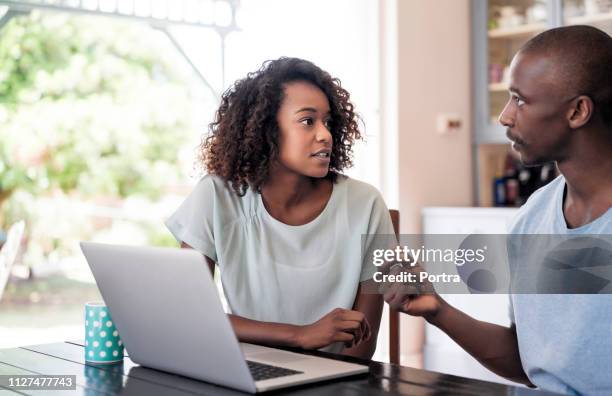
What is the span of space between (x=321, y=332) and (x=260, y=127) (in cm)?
66

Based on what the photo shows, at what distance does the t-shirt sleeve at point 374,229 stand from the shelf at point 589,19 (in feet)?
7.34

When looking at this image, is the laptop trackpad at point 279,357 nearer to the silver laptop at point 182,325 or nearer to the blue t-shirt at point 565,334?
the silver laptop at point 182,325

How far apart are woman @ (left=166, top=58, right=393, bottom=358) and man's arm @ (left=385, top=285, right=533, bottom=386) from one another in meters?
0.31

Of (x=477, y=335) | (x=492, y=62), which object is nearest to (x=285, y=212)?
(x=477, y=335)

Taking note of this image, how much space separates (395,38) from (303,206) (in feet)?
6.99

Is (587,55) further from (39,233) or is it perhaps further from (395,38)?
(39,233)

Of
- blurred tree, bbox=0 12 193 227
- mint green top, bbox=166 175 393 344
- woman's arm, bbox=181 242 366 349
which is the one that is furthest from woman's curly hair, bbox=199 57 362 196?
blurred tree, bbox=0 12 193 227

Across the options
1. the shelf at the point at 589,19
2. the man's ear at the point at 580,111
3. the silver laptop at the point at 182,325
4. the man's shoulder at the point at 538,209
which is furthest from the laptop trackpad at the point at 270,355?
the shelf at the point at 589,19

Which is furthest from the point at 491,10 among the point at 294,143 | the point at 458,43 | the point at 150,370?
the point at 150,370

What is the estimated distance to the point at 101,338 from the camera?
4.52ft

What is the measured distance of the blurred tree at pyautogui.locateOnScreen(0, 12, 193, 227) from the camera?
838 centimetres

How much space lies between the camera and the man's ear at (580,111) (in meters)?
1.28

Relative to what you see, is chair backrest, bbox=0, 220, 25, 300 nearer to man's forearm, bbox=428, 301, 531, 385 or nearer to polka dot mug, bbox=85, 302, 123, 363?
polka dot mug, bbox=85, 302, 123, 363

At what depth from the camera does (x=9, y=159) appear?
8.26 metres
